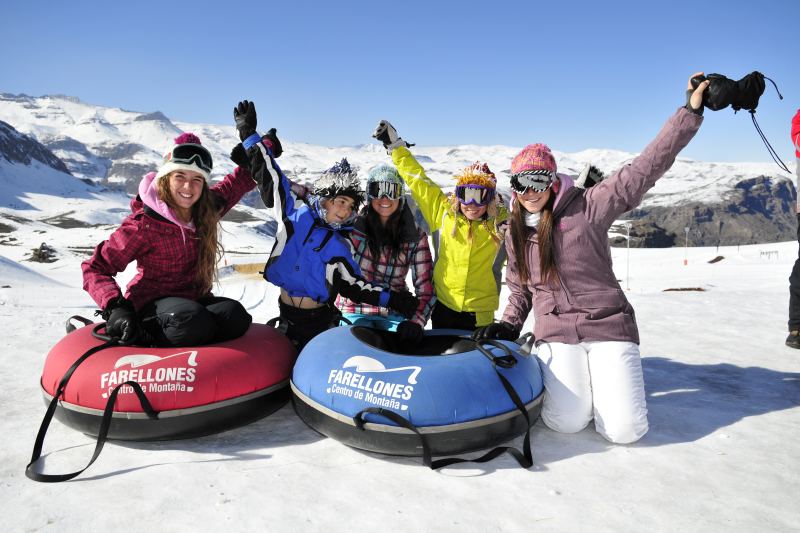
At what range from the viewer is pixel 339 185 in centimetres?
A: 360

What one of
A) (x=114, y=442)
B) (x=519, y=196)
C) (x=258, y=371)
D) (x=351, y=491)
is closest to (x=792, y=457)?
(x=519, y=196)

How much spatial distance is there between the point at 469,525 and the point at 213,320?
1693 mm

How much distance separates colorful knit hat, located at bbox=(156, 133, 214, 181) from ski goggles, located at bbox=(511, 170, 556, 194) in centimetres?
182

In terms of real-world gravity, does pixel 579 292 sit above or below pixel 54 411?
above

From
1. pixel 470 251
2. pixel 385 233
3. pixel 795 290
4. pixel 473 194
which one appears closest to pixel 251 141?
pixel 385 233

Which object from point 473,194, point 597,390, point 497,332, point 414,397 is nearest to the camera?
point 414,397

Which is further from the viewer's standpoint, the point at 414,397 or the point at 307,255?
the point at 307,255

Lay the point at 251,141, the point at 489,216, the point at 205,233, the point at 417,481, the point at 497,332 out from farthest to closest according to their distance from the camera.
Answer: the point at 489,216 < the point at 251,141 < the point at 205,233 < the point at 497,332 < the point at 417,481

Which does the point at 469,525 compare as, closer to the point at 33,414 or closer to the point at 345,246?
the point at 345,246

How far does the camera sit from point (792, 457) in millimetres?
2447

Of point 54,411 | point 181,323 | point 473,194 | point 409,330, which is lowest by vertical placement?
point 54,411

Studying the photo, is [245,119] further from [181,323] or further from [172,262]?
[181,323]

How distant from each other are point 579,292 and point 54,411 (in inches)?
108

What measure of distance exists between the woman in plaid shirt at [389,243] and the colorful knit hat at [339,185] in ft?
0.47
